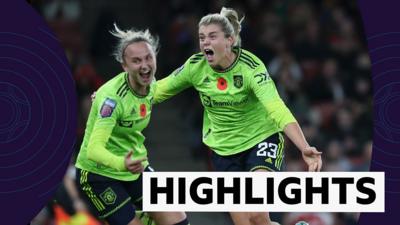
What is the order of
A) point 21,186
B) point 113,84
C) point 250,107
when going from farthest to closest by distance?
point 21,186
point 250,107
point 113,84

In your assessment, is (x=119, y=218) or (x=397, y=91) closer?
(x=119, y=218)

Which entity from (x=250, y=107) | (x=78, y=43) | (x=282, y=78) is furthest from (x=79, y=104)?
(x=250, y=107)

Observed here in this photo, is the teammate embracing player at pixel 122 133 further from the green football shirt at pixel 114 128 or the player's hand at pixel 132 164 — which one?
the player's hand at pixel 132 164

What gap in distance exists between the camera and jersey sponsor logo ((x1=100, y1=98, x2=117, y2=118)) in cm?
865

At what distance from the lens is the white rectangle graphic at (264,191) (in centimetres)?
904

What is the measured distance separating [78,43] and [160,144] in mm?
1837

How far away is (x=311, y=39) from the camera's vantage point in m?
16.6

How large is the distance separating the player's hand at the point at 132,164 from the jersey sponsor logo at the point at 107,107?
1.76ft

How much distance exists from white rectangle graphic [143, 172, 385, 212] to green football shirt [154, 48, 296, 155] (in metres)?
0.43

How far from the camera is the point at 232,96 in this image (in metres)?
9.25

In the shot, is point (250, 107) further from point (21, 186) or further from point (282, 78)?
point (282, 78)
